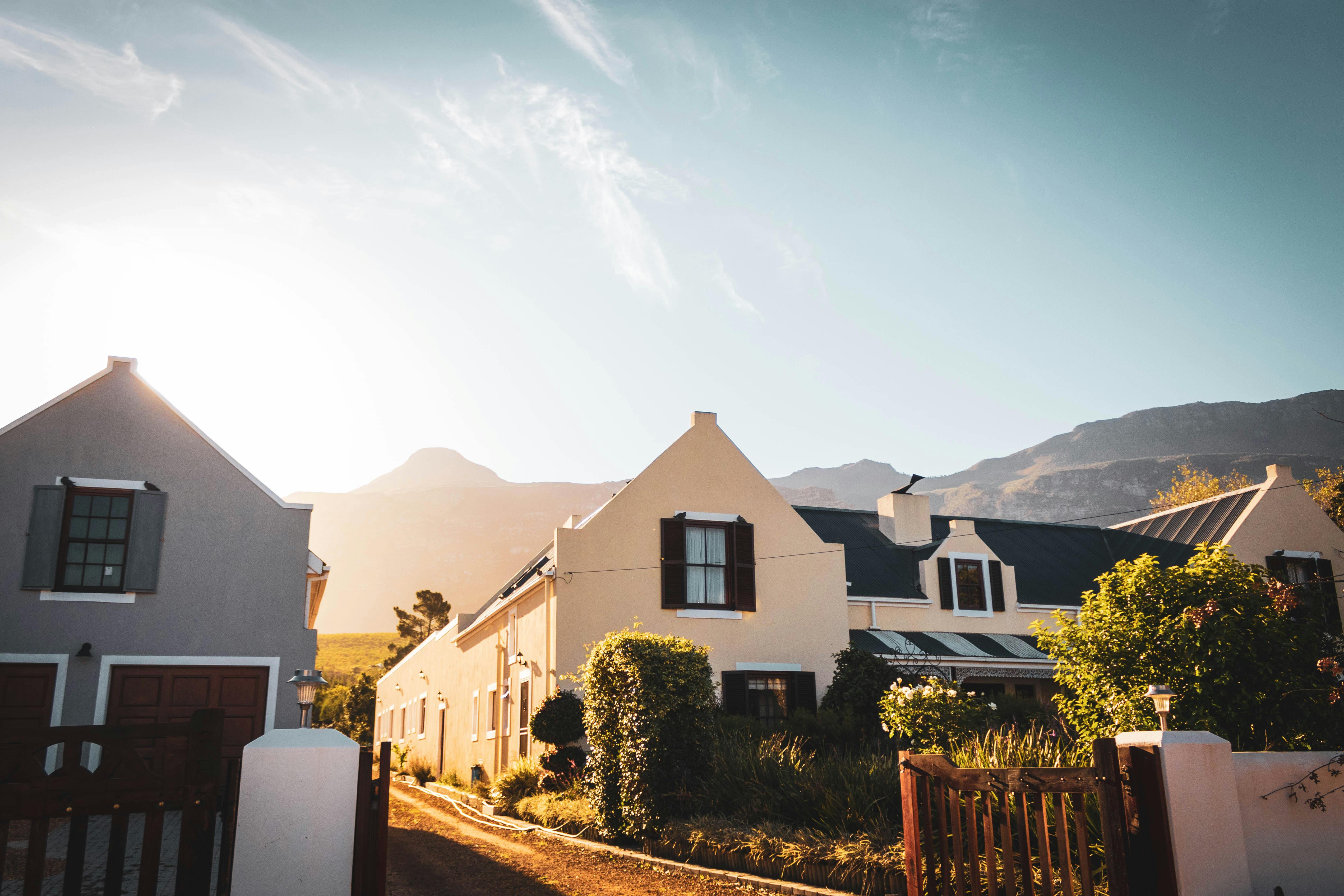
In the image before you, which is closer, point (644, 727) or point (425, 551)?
point (644, 727)

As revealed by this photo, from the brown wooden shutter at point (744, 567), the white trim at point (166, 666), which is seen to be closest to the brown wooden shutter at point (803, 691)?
the brown wooden shutter at point (744, 567)

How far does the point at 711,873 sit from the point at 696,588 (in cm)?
891

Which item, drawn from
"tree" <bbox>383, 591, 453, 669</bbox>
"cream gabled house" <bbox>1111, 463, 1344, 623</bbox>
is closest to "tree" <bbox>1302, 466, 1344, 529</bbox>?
"cream gabled house" <bbox>1111, 463, 1344, 623</bbox>

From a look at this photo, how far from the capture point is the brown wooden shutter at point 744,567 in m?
18.8

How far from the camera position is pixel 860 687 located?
1733cm

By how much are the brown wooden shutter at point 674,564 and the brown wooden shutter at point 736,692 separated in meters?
1.76

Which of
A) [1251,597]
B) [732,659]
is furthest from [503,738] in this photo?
[1251,597]

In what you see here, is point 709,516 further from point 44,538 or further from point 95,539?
point 44,538

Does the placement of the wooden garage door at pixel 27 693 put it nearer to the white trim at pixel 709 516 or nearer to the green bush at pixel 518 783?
the green bush at pixel 518 783

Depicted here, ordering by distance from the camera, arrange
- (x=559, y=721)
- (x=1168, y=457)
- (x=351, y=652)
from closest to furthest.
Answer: (x=559, y=721) → (x=351, y=652) → (x=1168, y=457)

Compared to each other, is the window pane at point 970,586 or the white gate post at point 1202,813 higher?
the window pane at point 970,586

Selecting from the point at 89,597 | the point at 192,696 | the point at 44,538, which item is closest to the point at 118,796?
the point at 192,696

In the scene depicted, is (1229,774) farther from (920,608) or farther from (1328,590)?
(1328,590)

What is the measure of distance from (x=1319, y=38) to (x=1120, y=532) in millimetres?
14056
